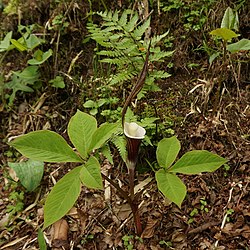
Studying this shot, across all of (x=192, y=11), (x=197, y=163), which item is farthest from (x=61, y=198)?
(x=192, y=11)

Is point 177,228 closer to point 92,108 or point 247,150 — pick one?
point 247,150

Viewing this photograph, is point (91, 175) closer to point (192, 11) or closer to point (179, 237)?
point (179, 237)

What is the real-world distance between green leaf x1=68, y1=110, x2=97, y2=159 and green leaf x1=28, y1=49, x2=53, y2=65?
2.81 ft

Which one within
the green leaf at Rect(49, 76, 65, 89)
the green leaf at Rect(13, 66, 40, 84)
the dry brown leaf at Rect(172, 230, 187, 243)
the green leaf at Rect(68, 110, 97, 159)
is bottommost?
the dry brown leaf at Rect(172, 230, 187, 243)

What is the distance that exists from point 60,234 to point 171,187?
64cm

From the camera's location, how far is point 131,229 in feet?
5.37

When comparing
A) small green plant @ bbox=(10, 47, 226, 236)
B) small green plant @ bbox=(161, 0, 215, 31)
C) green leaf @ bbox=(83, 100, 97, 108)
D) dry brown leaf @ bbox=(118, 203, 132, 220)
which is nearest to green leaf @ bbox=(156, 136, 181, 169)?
small green plant @ bbox=(10, 47, 226, 236)

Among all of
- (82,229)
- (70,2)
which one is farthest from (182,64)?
(82,229)

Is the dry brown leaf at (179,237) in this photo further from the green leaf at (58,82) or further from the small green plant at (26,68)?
the small green plant at (26,68)

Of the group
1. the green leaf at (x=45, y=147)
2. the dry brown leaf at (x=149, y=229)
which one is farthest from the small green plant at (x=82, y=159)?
the dry brown leaf at (x=149, y=229)

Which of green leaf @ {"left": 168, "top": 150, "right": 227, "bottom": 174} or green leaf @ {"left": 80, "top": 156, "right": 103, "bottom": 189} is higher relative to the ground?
green leaf @ {"left": 80, "top": 156, "right": 103, "bottom": 189}

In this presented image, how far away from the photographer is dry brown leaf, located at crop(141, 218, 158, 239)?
1592 millimetres

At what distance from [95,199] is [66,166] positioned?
0.25 metres

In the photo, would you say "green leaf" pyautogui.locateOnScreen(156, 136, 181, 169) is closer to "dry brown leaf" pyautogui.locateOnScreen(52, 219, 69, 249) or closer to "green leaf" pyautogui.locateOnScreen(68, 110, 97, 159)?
"green leaf" pyautogui.locateOnScreen(68, 110, 97, 159)
